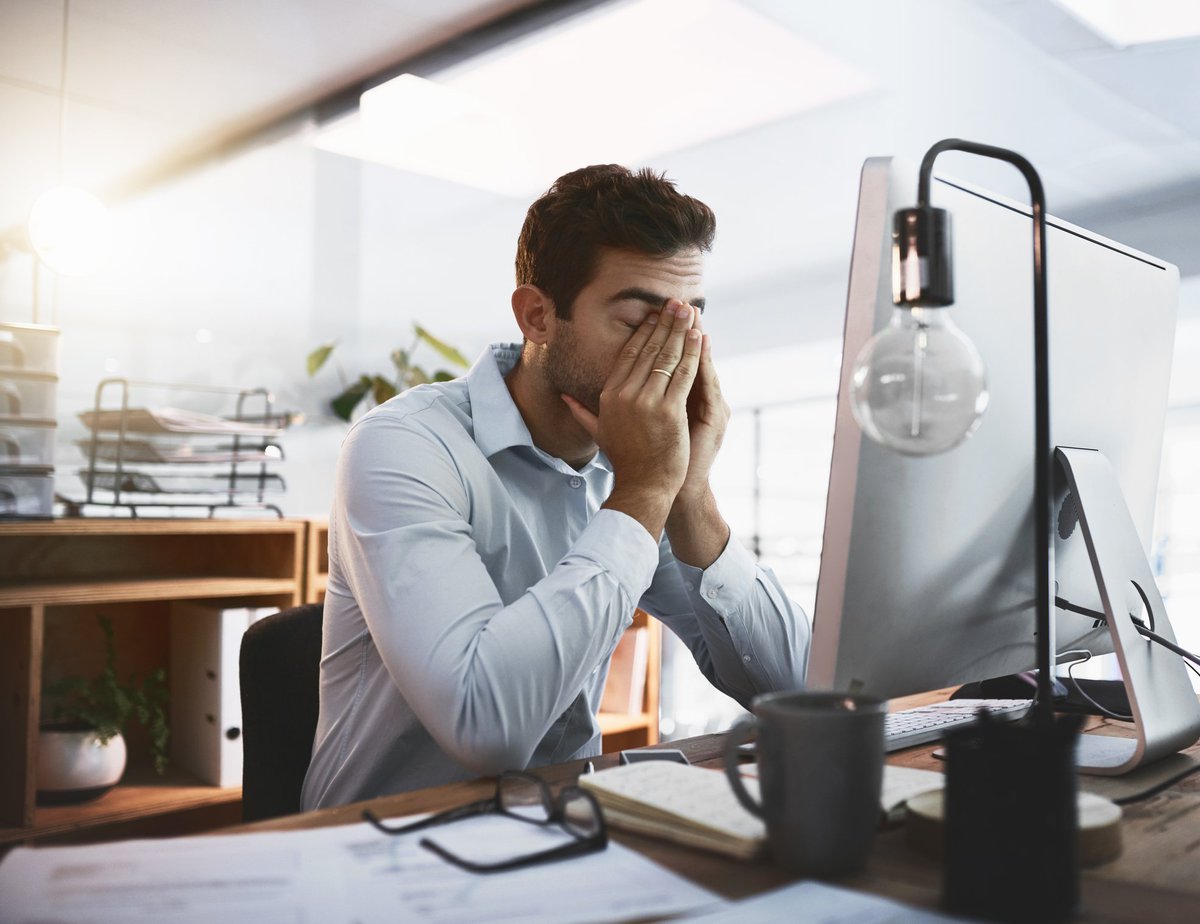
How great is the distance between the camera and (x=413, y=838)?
627 millimetres

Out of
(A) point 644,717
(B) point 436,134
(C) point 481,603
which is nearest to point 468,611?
(C) point 481,603

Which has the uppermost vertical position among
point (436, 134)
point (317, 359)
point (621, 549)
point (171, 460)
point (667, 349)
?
point (436, 134)

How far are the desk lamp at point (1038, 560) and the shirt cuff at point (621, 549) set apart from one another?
33 cm

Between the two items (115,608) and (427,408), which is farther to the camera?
(115,608)

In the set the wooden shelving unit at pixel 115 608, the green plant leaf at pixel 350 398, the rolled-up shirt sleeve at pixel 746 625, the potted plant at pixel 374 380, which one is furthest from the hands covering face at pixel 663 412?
the green plant leaf at pixel 350 398

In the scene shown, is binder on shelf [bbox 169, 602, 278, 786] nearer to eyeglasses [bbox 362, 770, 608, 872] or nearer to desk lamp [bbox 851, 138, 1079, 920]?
eyeglasses [bbox 362, 770, 608, 872]

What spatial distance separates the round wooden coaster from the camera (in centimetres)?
60

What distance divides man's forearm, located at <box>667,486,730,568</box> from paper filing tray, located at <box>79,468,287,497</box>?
4.67 ft

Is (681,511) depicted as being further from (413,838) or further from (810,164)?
(810,164)

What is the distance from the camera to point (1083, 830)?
23.5 inches

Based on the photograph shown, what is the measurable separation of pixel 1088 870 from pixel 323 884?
0.45m

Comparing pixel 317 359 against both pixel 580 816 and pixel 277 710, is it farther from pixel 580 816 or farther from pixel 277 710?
pixel 580 816

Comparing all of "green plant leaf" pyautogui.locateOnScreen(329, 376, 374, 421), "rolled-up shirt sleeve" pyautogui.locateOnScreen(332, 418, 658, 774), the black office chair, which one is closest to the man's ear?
"rolled-up shirt sleeve" pyautogui.locateOnScreen(332, 418, 658, 774)

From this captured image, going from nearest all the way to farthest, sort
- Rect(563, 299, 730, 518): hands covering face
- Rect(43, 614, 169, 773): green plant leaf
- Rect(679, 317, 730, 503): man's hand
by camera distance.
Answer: Rect(563, 299, 730, 518): hands covering face → Rect(679, 317, 730, 503): man's hand → Rect(43, 614, 169, 773): green plant leaf
